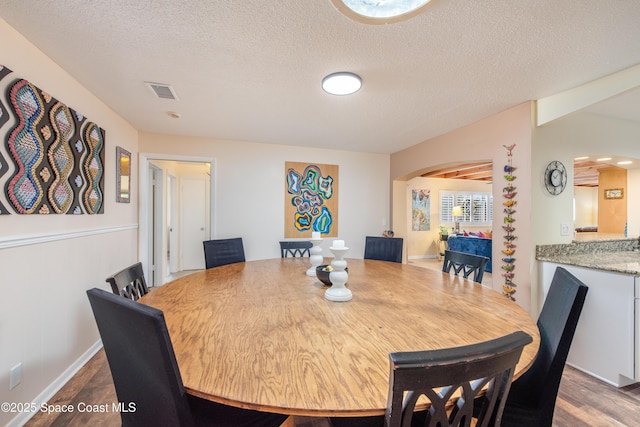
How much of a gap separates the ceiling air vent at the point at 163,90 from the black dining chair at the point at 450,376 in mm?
2474

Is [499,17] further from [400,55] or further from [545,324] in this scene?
[545,324]

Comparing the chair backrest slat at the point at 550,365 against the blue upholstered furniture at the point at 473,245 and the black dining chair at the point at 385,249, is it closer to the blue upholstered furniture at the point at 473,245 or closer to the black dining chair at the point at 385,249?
the black dining chair at the point at 385,249

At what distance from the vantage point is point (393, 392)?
1.86ft

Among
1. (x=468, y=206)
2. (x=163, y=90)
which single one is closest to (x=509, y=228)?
(x=163, y=90)

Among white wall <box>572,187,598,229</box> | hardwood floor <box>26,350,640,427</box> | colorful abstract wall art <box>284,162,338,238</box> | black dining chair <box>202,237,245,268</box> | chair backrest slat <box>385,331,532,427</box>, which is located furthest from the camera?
white wall <box>572,187,598,229</box>

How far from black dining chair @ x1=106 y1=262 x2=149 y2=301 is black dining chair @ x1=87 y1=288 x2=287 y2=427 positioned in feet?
1.61

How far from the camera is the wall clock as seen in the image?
2.43 m

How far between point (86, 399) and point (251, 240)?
7.44ft

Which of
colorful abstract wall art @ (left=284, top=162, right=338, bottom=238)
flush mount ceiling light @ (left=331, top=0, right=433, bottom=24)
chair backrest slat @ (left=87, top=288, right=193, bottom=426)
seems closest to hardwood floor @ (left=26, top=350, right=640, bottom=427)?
chair backrest slat @ (left=87, top=288, right=193, bottom=426)

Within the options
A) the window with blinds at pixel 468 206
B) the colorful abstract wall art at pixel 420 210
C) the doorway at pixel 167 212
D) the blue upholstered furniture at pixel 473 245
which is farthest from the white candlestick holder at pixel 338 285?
the window with blinds at pixel 468 206

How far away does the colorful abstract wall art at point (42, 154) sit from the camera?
1.46 m

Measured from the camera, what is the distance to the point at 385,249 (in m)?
3.06

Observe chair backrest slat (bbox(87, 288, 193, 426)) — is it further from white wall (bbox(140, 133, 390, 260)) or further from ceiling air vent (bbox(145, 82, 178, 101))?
white wall (bbox(140, 133, 390, 260))

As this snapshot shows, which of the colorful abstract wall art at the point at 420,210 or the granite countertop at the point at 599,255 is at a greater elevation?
the colorful abstract wall art at the point at 420,210
